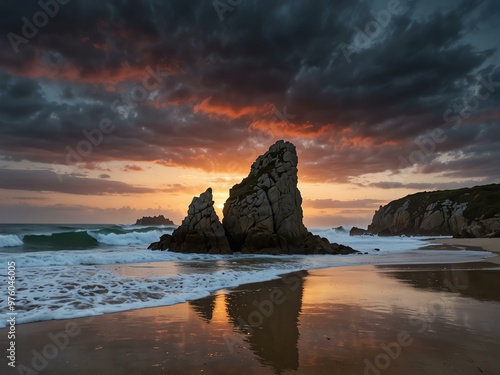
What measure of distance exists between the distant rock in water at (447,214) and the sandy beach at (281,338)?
72.6m

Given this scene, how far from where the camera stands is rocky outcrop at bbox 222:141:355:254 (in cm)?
4106

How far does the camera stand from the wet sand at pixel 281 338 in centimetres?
607

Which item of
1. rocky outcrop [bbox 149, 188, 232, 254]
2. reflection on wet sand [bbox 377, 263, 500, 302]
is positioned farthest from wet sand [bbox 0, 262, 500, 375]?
rocky outcrop [bbox 149, 188, 232, 254]

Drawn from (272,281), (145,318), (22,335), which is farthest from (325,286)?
(22,335)

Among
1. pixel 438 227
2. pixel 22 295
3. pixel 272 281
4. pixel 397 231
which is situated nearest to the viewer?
pixel 22 295

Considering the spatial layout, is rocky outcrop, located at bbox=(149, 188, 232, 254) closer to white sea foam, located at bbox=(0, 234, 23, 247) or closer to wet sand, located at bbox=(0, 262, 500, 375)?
white sea foam, located at bbox=(0, 234, 23, 247)

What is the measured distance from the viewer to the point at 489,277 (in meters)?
18.1

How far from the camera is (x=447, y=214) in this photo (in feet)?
336

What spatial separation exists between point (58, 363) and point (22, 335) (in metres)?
2.63

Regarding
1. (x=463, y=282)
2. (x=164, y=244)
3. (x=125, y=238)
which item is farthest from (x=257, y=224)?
(x=125, y=238)

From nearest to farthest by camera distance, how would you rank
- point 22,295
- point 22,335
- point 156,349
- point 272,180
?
point 156,349 → point 22,335 → point 22,295 → point 272,180

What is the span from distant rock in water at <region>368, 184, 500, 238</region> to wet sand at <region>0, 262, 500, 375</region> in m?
72.4

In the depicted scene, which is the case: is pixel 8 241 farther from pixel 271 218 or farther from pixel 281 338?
pixel 281 338

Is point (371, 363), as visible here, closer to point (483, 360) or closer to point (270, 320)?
point (483, 360)
